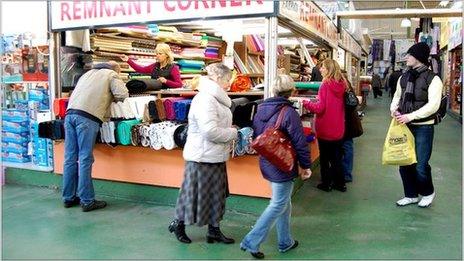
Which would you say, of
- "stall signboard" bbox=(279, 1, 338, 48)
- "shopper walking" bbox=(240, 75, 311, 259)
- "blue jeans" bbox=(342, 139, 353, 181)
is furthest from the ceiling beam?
"shopper walking" bbox=(240, 75, 311, 259)

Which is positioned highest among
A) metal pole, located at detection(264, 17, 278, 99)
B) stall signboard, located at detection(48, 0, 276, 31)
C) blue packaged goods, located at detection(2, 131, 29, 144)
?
stall signboard, located at detection(48, 0, 276, 31)

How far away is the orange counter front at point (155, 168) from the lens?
4.27 m

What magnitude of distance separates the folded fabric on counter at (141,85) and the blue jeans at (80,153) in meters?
0.55

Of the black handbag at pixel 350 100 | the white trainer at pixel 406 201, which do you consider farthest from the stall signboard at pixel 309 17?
the white trainer at pixel 406 201

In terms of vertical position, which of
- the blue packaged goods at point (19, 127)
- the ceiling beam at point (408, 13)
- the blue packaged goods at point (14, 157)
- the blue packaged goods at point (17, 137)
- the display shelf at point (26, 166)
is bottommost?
the display shelf at point (26, 166)

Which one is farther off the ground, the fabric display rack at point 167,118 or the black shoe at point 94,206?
the fabric display rack at point 167,118

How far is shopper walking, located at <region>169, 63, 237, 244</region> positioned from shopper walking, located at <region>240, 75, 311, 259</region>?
291mm

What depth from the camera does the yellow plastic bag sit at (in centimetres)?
430

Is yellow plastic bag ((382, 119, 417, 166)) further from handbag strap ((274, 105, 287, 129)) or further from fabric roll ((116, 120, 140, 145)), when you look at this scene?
fabric roll ((116, 120, 140, 145))

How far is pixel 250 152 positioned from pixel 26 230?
2012 millimetres

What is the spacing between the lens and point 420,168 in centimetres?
441

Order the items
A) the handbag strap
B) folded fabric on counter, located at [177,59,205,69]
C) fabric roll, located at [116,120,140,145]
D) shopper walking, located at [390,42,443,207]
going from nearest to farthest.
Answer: the handbag strap → shopper walking, located at [390,42,443,207] → fabric roll, located at [116,120,140,145] → folded fabric on counter, located at [177,59,205,69]

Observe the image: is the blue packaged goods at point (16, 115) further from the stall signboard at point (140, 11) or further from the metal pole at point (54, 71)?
the stall signboard at point (140, 11)

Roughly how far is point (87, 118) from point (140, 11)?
3.78 ft
